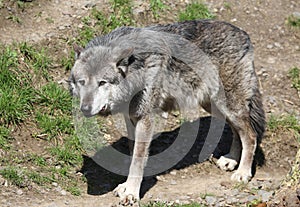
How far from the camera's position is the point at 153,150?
7.57 meters

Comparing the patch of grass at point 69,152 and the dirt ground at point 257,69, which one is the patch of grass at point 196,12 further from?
the patch of grass at point 69,152

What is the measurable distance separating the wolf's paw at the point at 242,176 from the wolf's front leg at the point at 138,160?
1.23 meters

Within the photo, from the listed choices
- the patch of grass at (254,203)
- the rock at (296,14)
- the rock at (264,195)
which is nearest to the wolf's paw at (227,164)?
the rock at (264,195)

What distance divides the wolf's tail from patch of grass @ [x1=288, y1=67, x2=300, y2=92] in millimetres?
1447

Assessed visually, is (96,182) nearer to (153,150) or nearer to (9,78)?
(153,150)

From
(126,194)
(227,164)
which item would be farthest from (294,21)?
(126,194)

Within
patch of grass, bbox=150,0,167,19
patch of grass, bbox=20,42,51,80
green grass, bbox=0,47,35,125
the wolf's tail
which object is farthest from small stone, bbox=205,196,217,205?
patch of grass, bbox=150,0,167,19

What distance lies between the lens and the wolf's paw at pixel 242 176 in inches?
274

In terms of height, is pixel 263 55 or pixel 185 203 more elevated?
pixel 263 55

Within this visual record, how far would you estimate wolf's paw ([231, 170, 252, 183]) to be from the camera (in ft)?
22.9

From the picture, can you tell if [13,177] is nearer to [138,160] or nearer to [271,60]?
[138,160]

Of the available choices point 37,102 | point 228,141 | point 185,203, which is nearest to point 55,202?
point 185,203

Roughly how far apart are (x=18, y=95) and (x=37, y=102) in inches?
10.3

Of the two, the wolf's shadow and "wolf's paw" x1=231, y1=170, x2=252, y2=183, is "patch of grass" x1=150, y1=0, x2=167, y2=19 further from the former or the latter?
"wolf's paw" x1=231, y1=170, x2=252, y2=183
